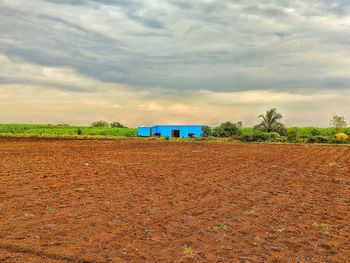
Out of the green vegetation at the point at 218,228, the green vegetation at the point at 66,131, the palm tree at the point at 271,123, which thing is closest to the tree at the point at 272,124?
the palm tree at the point at 271,123

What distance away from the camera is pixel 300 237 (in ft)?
23.0

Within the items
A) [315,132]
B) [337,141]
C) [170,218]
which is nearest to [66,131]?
[315,132]

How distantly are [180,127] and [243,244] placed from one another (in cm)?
6531

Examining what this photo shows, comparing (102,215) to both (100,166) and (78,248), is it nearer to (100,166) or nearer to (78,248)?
(78,248)

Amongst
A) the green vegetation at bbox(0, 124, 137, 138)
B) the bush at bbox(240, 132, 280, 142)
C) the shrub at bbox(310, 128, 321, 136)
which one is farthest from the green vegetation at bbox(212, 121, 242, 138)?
the green vegetation at bbox(0, 124, 137, 138)

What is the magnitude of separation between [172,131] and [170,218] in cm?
6443

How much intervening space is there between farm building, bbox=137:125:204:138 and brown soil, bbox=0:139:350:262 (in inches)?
2177

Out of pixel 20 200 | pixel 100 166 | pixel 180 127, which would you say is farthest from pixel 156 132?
pixel 20 200

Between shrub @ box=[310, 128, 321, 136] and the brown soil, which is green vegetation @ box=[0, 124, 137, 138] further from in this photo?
the brown soil

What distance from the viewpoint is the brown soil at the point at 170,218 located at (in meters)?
6.02

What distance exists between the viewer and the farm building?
6988cm

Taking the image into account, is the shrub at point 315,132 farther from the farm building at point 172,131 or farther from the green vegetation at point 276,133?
the farm building at point 172,131

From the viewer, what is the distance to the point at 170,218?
8.09 metres

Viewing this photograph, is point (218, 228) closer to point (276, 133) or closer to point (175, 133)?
point (276, 133)
